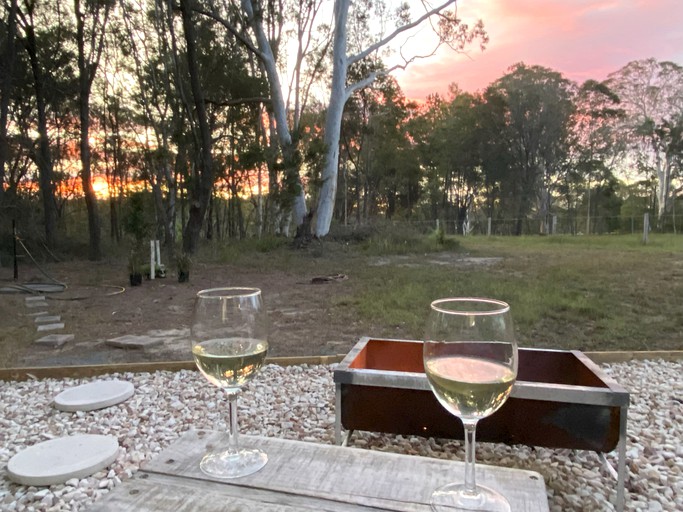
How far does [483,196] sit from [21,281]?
1661cm

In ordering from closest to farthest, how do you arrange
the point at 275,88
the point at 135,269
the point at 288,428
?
the point at 288,428 → the point at 135,269 → the point at 275,88

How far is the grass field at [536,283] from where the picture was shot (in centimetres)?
330

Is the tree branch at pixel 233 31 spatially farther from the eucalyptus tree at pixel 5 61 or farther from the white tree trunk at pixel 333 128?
the eucalyptus tree at pixel 5 61

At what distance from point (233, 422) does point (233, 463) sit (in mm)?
64

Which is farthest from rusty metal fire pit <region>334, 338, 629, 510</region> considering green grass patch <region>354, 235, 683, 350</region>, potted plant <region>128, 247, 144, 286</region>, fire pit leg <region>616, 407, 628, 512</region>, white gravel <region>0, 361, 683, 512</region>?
potted plant <region>128, 247, 144, 286</region>

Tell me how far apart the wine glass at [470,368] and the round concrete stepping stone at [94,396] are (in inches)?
65.0

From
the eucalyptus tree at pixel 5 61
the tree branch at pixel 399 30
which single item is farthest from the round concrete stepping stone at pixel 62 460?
the tree branch at pixel 399 30

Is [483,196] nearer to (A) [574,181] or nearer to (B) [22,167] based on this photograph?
(A) [574,181]

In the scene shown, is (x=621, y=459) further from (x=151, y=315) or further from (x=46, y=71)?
(x=46, y=71)

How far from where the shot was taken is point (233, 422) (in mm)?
606

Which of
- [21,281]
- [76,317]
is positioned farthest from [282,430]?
[21,281]

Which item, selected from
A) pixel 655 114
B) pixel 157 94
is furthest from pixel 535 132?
pixel 157 94

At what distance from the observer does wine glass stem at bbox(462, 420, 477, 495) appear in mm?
521

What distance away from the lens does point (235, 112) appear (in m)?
10.8
